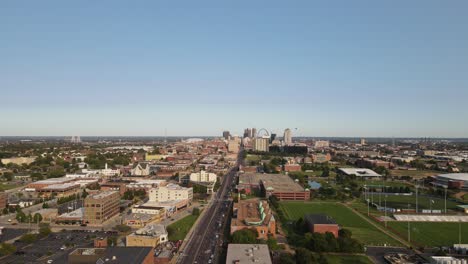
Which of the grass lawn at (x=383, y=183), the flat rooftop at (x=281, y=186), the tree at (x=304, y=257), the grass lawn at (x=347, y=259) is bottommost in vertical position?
the grass lawn at (x=347, y=259)

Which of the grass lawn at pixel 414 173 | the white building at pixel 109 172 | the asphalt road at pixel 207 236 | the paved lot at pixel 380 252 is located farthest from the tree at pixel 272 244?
the grass lawn at pixel 414 173

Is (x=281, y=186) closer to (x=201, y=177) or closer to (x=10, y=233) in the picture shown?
(x=201, y=177)

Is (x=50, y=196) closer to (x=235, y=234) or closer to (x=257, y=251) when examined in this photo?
(x=235, y=234)

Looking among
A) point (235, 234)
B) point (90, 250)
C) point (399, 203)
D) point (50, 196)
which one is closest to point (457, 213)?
point (399, 203)

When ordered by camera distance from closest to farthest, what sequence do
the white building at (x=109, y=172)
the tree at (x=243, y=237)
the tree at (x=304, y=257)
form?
1. the tree at (x=304, y=257)
2. the tree at (x=243, y=237)
3. the white building at (x=109, y=172)

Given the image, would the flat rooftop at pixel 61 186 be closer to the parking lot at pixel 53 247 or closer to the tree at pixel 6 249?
the parking lot at pixel 53 247

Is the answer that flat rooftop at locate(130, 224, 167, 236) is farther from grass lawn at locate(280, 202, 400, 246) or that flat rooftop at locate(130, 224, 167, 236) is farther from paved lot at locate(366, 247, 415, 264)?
paved lot at locate(366, 247, 415, 264)
